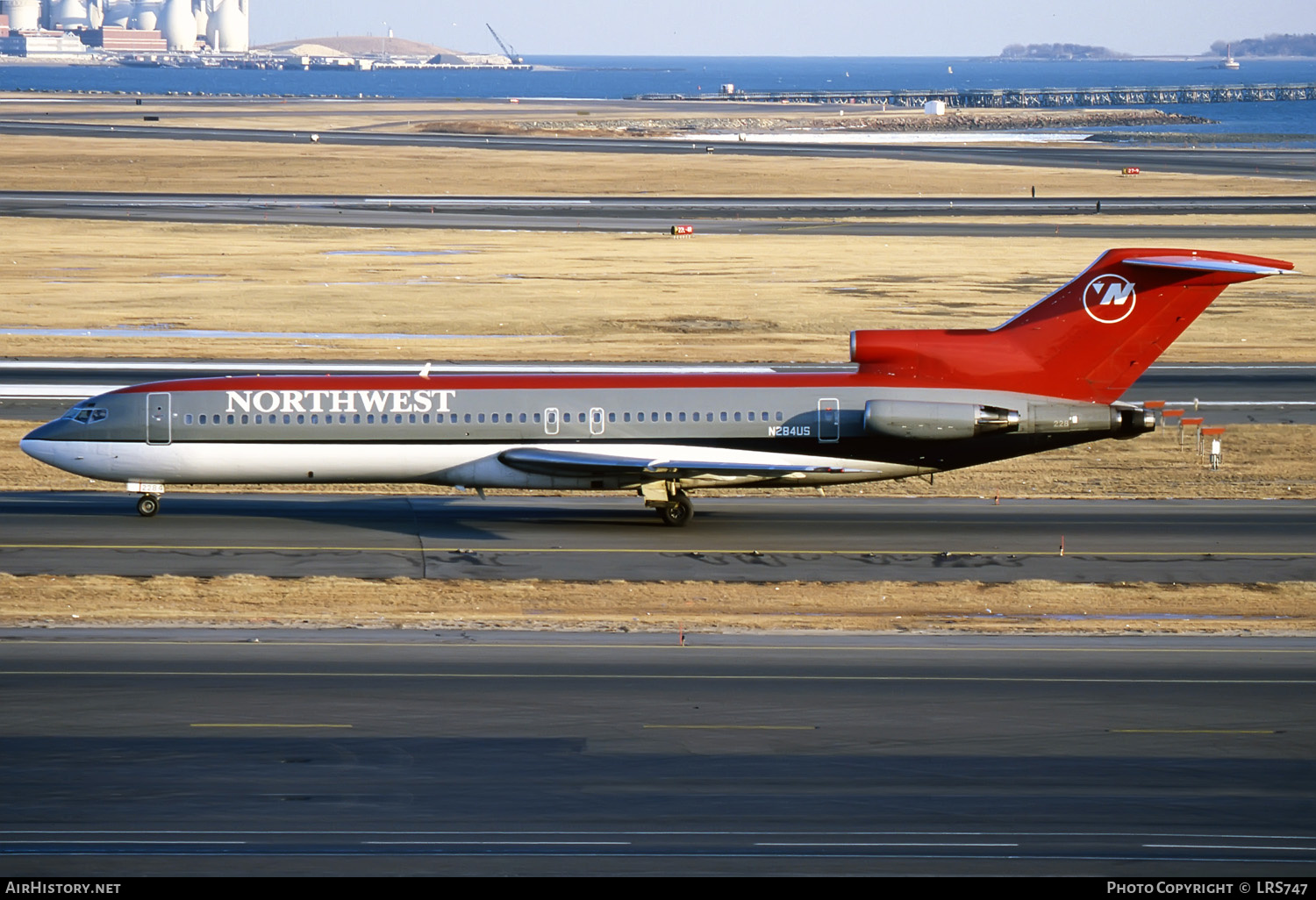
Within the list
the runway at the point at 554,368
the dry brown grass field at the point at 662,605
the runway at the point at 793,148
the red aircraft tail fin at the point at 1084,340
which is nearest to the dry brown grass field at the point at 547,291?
the runway at the point at 554,368

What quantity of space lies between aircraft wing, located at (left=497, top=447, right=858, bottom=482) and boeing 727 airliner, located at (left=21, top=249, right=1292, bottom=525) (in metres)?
0.04

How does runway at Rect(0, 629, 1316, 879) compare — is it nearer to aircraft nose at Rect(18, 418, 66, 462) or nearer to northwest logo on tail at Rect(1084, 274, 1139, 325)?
northwest logo on tail at Rect(1084, 274, 1139, 325)

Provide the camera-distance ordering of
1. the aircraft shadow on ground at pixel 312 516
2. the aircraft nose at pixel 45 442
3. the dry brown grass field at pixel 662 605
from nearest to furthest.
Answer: the dry brown grass field at pixel 662 605, the aircraft shadow on ground at pixel 312 516, the aircraft nose at pixel 45 442

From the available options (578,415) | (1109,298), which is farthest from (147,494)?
(1109,298)

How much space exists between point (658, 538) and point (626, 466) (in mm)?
1940

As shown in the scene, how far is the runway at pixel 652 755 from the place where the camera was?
18.6 meters

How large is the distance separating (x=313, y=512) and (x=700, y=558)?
1067 cm

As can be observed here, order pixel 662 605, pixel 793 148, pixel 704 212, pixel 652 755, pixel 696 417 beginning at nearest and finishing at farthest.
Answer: pixel 652 755, pixel 662 605, pixel 696 417, pixel 704 212, pixel 793 148

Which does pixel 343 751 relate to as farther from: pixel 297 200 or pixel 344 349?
pixel 297 200

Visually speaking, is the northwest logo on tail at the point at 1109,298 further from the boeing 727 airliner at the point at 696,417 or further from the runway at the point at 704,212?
the runway at the point at 704,212

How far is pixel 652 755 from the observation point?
866 inches

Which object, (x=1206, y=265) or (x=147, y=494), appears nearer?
(x=1206, y=265)

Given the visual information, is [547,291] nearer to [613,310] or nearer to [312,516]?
[613,310]

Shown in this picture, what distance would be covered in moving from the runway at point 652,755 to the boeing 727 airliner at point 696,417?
800 centimetres
